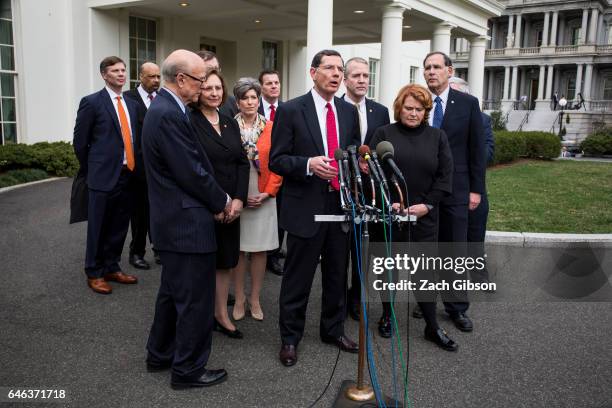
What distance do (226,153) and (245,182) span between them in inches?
11.4

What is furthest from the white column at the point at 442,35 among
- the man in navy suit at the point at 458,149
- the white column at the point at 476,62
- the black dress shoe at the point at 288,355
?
the black dress shoe at the point at 288,355

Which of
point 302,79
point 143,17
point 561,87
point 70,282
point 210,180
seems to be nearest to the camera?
point 210,180

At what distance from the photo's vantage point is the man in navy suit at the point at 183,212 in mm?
3277

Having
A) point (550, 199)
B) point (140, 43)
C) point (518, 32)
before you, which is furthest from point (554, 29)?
point (140, 43)

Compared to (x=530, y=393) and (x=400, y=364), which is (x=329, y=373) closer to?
(x=400, y=364)

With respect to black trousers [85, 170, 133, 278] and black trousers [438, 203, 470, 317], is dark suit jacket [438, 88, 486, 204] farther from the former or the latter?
black trousers [85, 170, 133, 278]

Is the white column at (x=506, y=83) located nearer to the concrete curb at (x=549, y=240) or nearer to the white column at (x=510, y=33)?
the white column at (x=510, y=33)

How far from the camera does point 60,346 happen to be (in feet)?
13.5

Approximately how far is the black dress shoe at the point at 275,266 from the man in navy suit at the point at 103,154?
1.82m

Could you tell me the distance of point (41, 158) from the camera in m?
11.6

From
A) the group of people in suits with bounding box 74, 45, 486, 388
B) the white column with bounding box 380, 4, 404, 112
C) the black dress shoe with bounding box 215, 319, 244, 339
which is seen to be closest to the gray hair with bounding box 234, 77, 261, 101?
the group of people in suits with bounding box 74, 45, 486, 388

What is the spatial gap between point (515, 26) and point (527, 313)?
220ft

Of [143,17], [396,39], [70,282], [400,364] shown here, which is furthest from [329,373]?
[143,17]

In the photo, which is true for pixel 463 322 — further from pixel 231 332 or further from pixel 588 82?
pixel 588 82
